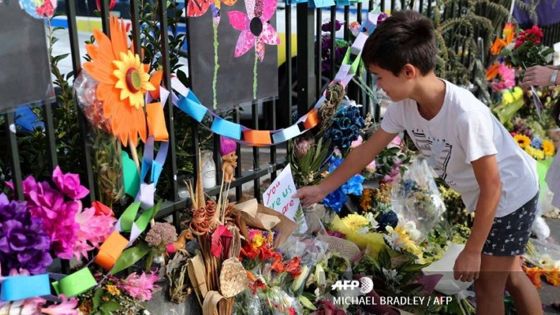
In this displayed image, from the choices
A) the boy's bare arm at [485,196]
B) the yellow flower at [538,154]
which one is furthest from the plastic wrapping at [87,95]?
the yellow flower at [538,154]

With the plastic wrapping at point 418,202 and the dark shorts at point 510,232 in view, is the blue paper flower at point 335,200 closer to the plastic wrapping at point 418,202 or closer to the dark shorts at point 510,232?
the plastic wrapping at point 418,202

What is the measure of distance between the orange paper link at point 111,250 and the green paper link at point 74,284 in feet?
0.32

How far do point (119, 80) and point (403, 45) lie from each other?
1056 mm

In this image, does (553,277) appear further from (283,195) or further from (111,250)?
(111,250)

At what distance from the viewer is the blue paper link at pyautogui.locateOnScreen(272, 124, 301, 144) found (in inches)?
116

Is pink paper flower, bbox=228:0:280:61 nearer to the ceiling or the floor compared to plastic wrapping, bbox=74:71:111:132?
nearer to the ceiling

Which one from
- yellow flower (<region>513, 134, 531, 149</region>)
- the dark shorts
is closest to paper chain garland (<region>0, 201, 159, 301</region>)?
the dark shorts

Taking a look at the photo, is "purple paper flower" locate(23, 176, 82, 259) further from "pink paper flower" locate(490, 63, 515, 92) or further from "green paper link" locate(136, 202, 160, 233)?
"pink paper flower" locate(490, 63, 515, 92)

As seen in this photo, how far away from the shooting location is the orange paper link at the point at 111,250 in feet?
6.73

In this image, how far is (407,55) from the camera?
2.29 meters

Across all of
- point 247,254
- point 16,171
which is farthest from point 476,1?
point 16,171

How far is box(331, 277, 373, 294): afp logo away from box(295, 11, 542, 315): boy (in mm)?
434

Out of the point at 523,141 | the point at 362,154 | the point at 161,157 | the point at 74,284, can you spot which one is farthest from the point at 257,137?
the point at 523,141

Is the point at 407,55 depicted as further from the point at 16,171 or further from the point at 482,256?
the point at 16,171
